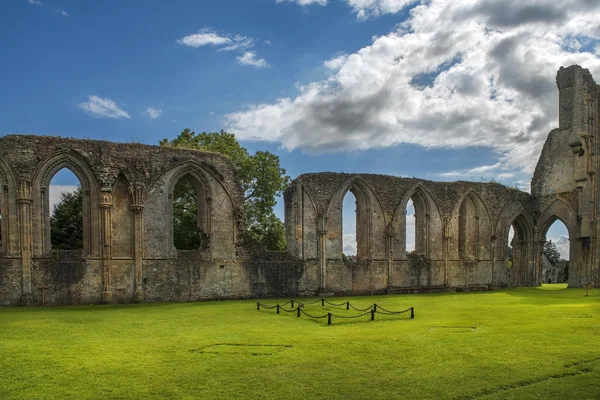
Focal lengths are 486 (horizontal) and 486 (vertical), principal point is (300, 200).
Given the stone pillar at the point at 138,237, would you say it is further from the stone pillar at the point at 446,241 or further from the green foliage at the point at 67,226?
the stone pillar at the point at 446,241

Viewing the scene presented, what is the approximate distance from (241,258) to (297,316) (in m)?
8.50

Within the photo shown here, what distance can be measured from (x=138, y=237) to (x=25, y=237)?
4.12 meters

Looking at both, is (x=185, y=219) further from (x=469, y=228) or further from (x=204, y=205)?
(x=469, y=228)

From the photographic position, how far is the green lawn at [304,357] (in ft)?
21.6

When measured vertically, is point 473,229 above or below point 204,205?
below

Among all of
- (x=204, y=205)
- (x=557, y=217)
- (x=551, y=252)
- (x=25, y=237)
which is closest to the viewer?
(x=25, y=237)

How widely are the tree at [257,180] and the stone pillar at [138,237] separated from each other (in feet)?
43.9

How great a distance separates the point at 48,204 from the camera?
19.4 metres

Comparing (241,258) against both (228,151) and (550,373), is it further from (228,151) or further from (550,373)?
(550,373)

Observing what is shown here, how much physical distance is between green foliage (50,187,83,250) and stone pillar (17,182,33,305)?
1113 centimetres

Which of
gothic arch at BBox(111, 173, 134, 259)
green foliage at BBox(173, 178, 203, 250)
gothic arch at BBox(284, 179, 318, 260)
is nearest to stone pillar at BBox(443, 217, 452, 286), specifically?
gothic arch at BBox(284, 179, 318, 260)

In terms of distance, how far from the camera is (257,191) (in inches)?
1374

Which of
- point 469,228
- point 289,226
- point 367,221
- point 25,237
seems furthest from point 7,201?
point 469,228

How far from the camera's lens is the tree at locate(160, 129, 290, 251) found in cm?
3391
